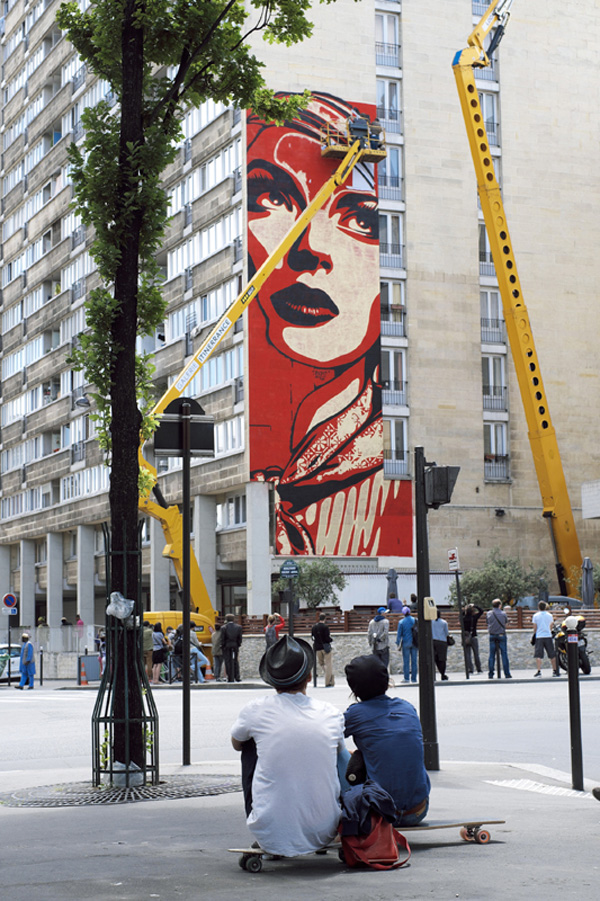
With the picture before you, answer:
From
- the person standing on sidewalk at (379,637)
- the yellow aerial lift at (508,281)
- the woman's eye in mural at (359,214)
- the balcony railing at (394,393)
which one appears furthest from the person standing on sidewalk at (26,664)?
the woman's eye in mural at (359,214)

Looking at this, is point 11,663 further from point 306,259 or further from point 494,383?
point 494,383

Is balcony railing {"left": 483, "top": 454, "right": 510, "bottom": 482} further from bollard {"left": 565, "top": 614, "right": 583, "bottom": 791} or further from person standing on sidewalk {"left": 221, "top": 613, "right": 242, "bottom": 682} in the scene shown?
bollard {"left": 565, "top": 614, "right": 583, "bottom": 791}

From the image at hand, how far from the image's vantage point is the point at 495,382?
5347 centimetres

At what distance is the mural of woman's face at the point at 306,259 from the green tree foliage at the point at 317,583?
803 centimetres

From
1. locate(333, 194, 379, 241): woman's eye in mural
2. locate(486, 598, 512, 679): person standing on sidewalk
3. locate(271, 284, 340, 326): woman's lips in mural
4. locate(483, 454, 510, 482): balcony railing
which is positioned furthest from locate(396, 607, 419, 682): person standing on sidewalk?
locate(333, 194, 379, 241): woman's eye in mural

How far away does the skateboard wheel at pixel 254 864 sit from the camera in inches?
249

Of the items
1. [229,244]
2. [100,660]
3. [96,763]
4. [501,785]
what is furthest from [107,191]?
[229,244]

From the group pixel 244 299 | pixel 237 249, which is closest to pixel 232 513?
pixel 237 249

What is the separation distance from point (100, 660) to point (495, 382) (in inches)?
983

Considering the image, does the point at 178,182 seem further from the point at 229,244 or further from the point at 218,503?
the point at 218,503

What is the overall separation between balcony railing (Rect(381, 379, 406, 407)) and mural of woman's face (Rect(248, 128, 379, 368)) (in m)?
1.97

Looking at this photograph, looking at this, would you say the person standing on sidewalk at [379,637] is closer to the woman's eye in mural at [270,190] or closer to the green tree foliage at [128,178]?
the green tree foliage at [128,178]

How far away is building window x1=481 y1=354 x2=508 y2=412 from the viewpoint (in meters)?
53.2

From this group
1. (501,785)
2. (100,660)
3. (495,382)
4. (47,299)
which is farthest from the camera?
(47,299)
